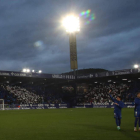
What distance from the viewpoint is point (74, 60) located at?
42250 millimetres

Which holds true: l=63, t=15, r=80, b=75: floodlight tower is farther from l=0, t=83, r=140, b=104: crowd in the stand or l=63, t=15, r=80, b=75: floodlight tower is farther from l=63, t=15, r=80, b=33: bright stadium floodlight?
l=0, t=83, r=140, b=104: crowd in the stand

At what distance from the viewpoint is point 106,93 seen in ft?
170

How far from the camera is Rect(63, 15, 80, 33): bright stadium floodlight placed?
44.3 m

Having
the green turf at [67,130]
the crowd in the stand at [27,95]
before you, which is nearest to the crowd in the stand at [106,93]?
the crowd in the stand at [27,95]

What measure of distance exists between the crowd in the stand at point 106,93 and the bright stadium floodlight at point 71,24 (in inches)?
566

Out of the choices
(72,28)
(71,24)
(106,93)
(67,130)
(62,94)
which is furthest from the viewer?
(62,94)

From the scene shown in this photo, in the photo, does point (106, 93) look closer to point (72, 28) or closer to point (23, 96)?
point (72, 28)

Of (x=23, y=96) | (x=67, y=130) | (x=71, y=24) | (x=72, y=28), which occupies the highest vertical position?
(x=71, y=24)

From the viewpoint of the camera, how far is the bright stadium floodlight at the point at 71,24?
44.3 m

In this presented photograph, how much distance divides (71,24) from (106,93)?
58.1 feet

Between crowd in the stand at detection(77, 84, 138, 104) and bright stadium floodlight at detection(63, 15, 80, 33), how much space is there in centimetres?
1437

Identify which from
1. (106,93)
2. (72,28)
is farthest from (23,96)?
(106,93)

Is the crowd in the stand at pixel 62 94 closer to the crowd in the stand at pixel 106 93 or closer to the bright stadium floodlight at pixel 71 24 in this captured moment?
the crowd in the stand at pixel 106 93

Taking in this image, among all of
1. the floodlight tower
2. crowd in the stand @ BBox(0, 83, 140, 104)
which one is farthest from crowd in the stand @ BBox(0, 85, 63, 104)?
the floodlight tower
